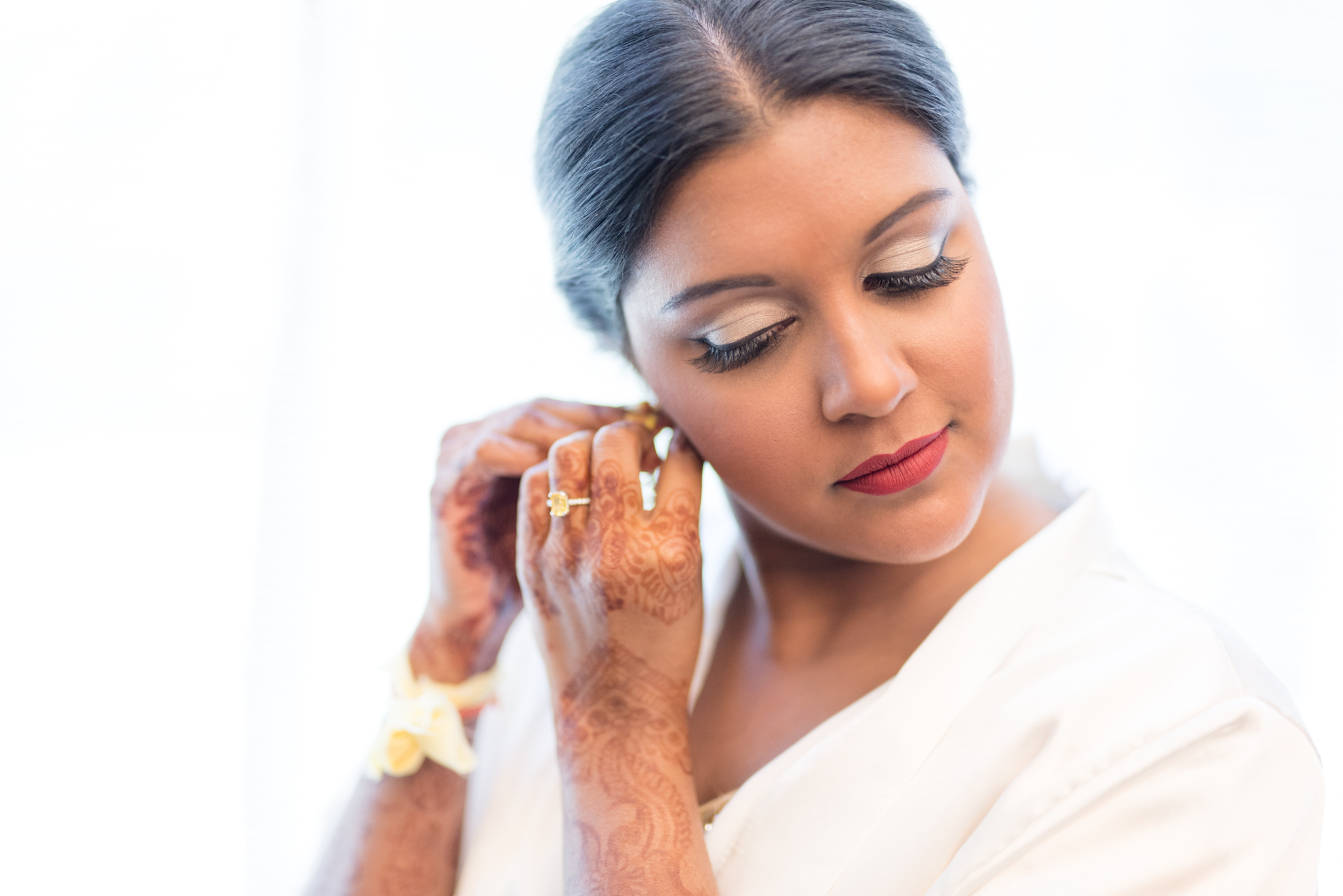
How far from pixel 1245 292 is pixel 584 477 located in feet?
4.59

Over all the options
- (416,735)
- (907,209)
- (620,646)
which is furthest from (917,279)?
(416,735)

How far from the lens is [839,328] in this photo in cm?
105

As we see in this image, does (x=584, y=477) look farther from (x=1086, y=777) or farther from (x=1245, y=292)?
(x=1245, y=292)

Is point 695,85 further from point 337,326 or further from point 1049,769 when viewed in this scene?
point 337,326

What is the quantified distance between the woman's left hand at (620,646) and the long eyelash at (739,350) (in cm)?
21

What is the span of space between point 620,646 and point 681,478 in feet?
0.82

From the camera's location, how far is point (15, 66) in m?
1.69

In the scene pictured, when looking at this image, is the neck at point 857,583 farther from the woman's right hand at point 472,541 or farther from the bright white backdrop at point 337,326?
the bright white backdrop at point 337,326

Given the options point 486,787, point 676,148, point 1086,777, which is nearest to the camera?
point 1086,777

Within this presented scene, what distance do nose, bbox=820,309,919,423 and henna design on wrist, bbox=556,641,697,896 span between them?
482 mm

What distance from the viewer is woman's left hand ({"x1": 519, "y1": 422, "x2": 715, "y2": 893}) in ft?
3.83

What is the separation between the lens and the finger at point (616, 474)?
1313 millimetres

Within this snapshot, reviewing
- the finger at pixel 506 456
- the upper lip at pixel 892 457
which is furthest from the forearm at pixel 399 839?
the upper lip at pixel 892 457

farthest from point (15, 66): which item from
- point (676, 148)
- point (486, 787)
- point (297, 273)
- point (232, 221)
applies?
point (486, 787)
